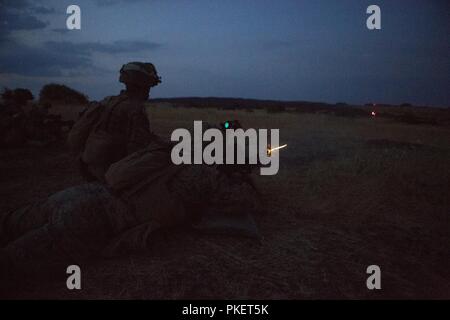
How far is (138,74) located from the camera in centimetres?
480

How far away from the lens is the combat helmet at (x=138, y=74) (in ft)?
15.7

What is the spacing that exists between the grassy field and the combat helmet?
196 centimetres

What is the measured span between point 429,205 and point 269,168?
3.31 m

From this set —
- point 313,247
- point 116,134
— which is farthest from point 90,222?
point 313,247

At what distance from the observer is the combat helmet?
4789mm

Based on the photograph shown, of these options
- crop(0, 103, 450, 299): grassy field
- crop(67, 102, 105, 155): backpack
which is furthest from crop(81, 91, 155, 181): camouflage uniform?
crop(0, 103, 450, 299): grassy field

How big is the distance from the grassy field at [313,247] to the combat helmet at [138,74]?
196cm

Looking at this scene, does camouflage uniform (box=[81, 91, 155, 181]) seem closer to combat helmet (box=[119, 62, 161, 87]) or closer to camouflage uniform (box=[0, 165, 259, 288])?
combat helmet (box=[119, 62, 161, 87])

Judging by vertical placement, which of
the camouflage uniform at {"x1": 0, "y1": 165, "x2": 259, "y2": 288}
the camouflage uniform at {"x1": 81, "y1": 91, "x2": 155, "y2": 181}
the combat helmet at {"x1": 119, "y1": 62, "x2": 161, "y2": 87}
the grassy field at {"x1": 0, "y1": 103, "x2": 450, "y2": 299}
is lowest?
the grassy field at {"x1": 0, "y1": 103, "x2": 450, "y2": 299}

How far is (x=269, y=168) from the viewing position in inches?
332

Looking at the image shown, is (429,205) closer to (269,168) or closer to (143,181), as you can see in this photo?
(269,168)

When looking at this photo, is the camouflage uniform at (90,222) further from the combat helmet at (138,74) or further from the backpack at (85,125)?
the combat helmet at (138,74)

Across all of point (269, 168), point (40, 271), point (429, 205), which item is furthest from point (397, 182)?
point (40, 271)
